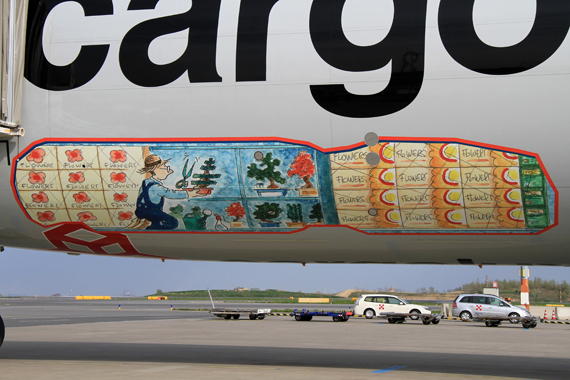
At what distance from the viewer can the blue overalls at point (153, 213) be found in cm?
911

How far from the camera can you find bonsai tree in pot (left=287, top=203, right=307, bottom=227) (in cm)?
891

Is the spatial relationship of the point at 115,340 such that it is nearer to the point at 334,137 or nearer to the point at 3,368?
the point at 3,368

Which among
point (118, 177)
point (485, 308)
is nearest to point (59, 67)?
point (118, 177)

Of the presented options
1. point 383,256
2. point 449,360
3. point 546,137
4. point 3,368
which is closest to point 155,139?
point 383,256

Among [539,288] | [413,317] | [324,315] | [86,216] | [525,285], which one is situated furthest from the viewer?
[539,288]

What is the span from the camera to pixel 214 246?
31.7 ft

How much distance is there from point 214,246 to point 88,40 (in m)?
3.97

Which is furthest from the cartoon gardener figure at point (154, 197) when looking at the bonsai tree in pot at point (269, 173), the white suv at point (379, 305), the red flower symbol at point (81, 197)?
the white suv at point (379, 305)

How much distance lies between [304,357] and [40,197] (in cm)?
883

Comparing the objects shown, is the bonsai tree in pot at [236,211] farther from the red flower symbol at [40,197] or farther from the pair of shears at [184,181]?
the red flower symbol at [40,197]

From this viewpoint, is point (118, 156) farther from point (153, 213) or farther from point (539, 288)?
point (539, 288)

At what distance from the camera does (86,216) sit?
30.8 ft

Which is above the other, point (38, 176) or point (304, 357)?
point (38, 176)

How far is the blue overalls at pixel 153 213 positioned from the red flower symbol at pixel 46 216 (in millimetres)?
1502
